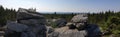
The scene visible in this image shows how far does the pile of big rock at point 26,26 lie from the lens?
90.7ft

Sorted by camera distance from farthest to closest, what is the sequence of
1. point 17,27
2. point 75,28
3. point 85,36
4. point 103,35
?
point 103,35
point 75,28
point 85,36
point 17,27

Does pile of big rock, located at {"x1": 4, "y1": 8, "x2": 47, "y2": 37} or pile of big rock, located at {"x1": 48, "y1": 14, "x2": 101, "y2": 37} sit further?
pile of big rock, located at {"x1": 48, "y1": 14, "x2": 101, "y2": 37}

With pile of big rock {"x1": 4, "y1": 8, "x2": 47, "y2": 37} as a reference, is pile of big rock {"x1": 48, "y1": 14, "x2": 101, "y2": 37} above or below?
below

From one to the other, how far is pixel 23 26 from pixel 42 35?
2.66 m

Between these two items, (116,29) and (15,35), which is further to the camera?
(116,29)

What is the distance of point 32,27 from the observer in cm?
2831

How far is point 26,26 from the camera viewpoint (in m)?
28.0

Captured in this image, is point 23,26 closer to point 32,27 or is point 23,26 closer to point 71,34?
point 32,27

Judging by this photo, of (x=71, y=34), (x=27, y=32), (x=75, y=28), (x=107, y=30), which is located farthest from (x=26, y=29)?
(x=107, y=30)

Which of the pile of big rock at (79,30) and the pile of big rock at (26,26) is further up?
the pile of big rock at (26,26)

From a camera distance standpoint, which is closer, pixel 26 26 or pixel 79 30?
pixel 26 26

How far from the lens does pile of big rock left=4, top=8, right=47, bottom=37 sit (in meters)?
27.7

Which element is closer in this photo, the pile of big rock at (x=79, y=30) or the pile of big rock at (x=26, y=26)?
the pile of big rock at (x=26, y=26)

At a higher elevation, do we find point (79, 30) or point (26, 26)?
point (26, 26)
